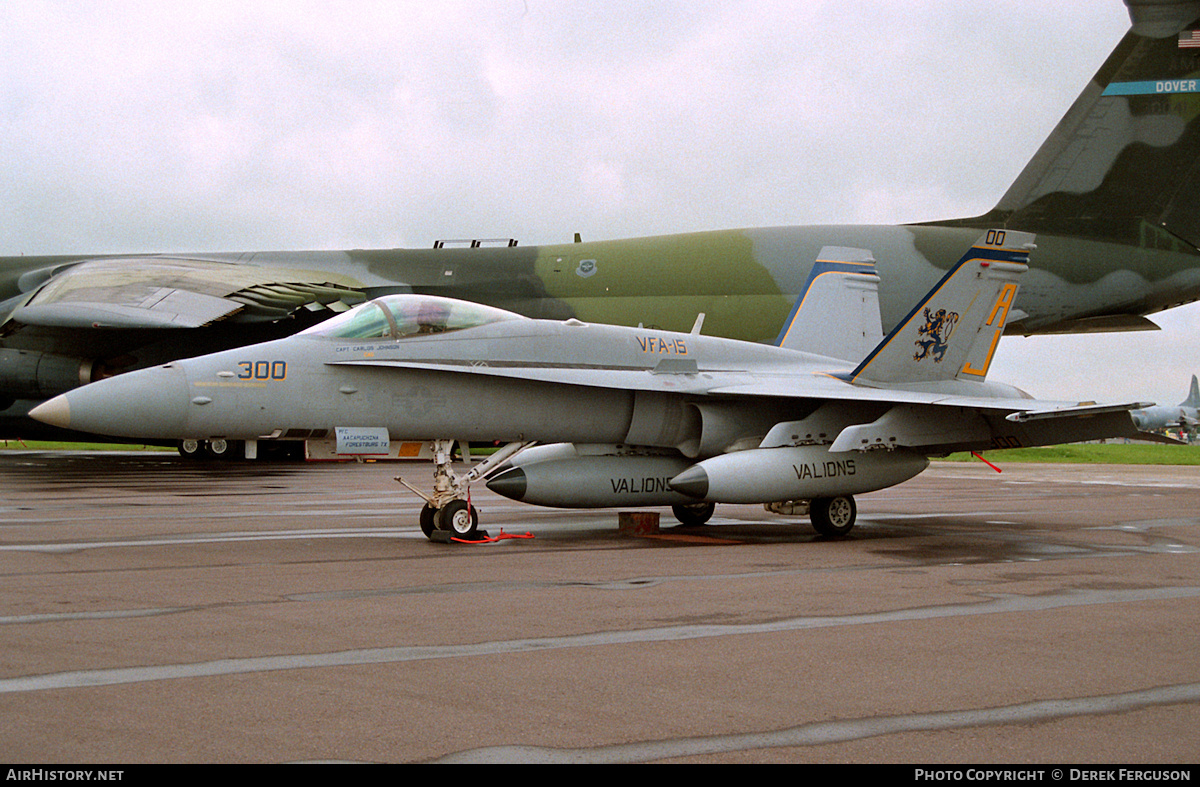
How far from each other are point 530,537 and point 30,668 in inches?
244

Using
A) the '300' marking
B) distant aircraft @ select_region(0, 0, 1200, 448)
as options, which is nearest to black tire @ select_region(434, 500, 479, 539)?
the '300' marking

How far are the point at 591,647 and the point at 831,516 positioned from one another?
21.0 ft

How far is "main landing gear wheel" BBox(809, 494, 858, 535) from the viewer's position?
10.9 m

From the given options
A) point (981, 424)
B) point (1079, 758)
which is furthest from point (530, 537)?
point (1079, 758)

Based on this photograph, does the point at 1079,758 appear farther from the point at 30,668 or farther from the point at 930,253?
the point at 930,253

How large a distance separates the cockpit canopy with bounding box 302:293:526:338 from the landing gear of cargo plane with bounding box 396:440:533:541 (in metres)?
1.11

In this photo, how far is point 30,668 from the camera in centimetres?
436

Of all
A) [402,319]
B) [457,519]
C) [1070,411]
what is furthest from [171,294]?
[1070,411]

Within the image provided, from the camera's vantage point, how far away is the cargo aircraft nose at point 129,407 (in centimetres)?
840

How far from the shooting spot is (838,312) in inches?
579

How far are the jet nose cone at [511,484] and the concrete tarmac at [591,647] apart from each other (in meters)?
0.58

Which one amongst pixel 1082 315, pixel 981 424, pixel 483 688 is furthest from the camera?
pixel 1082 315

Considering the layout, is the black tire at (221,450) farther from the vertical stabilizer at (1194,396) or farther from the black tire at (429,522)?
the vertical stabilizer at (1194,396)

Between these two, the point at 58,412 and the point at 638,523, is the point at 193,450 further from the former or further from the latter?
the point at 58,412
